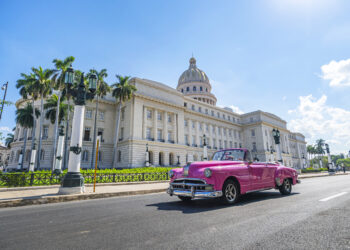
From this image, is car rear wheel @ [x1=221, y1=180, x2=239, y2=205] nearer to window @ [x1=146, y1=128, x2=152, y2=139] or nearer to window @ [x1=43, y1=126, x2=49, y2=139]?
window @ [x1=146, y1=128, x2=152, y2=139]

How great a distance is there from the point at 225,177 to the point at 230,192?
57cm

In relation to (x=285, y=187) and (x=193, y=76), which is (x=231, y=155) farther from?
(x=193, y=76)

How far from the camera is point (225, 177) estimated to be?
559cm

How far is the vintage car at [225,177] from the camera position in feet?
17.6

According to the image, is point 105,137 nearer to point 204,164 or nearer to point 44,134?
point 44,134

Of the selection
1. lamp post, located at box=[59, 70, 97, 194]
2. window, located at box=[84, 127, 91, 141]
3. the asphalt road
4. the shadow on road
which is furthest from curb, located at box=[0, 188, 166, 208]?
window, located at box=[84, 127, 91, 141]

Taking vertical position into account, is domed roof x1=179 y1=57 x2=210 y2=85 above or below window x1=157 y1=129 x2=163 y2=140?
above

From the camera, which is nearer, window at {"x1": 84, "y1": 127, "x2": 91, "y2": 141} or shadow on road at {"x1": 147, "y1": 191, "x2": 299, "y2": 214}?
shadow on road at {"x1": 147, "y1": 191, "x2": 299, "y2": 214}

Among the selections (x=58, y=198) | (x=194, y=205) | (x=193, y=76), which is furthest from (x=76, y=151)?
(x=193, y=76)

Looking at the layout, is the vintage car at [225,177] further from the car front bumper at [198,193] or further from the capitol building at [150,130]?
the capitol building at [150,130]

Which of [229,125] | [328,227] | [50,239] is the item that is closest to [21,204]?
[50,239]

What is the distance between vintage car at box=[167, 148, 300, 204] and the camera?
5375 mm

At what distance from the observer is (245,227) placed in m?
3.45

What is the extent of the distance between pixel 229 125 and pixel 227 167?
5552 centimetres
